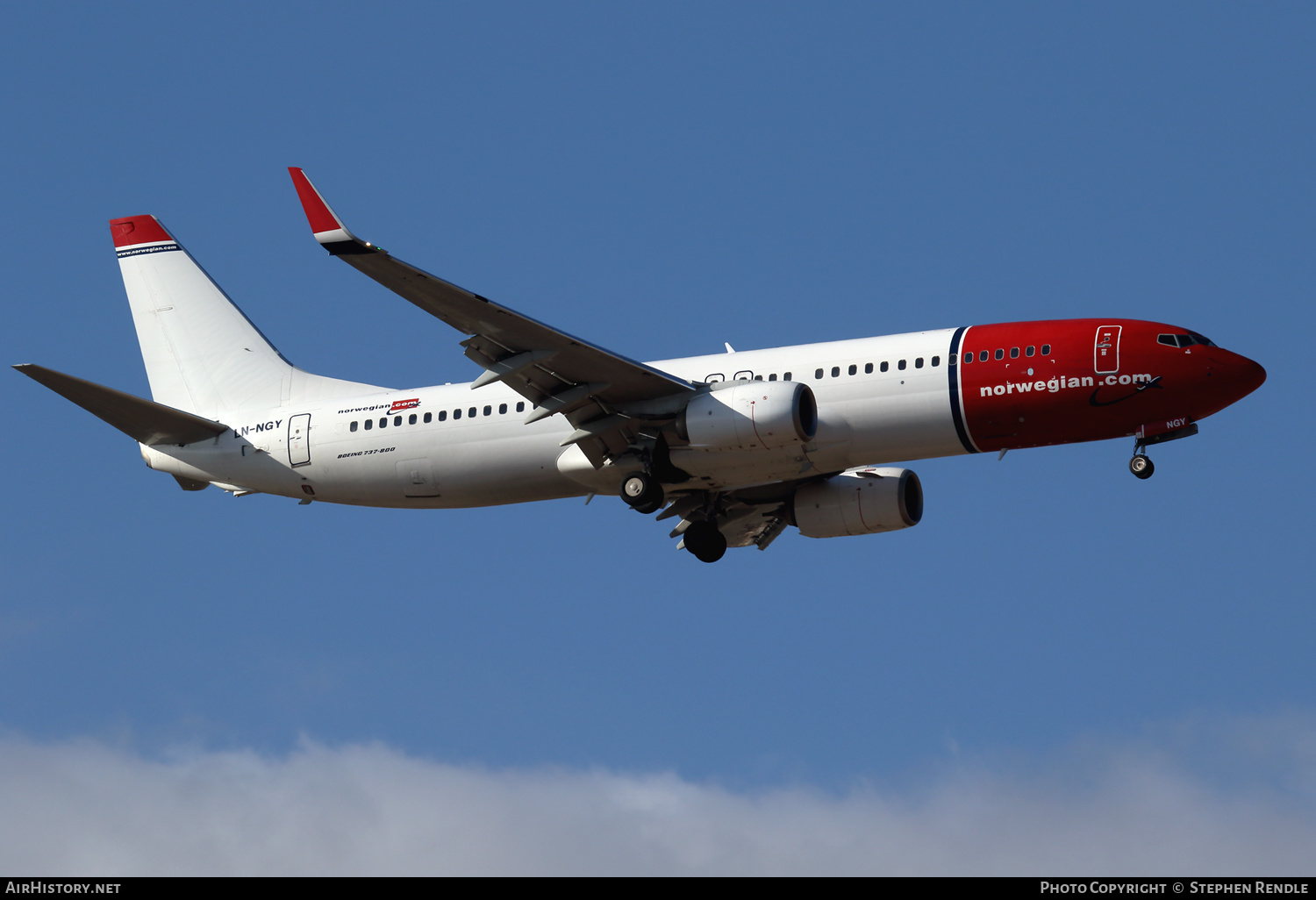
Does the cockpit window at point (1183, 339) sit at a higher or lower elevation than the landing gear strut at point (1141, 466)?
higher

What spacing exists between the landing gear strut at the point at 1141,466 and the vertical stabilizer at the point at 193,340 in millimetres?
18546

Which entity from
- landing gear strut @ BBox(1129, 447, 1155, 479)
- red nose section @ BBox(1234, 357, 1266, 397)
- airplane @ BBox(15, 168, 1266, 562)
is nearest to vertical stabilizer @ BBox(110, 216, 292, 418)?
airplane @ BBox(15, 168, 1266, 562)

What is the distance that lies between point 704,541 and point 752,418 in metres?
6.55

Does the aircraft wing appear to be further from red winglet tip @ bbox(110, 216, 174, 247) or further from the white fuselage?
red winglet tip @ bbox(110, 216, 174, 247)

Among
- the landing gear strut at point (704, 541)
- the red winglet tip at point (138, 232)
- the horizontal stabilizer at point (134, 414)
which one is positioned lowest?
the landing gear strut at point (704, 541)

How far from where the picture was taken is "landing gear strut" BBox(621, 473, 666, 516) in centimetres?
3616

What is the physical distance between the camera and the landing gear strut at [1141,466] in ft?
114

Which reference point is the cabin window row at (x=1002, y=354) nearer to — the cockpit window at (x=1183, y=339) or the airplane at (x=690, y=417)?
Answer: the airplane at (x=690, y=417)

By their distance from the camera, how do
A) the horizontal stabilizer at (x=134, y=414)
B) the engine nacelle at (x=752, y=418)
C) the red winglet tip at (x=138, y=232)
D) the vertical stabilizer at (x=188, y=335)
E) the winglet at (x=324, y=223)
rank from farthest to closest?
1. the red winglet tip at (x=138, y=232)
2. the vertical stabilizer at (x=188, y=335)
3. the horizontal stabilizer at (x=134, y=414)
4. the engine nacelle at (x=752, y=418)
5. the winglet at (x=324, y=223)

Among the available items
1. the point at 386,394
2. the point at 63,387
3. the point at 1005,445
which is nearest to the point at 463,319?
the point at 386,394

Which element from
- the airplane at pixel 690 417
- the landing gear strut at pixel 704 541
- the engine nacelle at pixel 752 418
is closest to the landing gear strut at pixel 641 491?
the airplane at pixel 690 417

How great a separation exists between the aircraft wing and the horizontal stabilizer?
27.7 ft

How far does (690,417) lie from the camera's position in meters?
34.8

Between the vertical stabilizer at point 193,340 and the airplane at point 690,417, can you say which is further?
the vertical stabilizer at point 193,340
